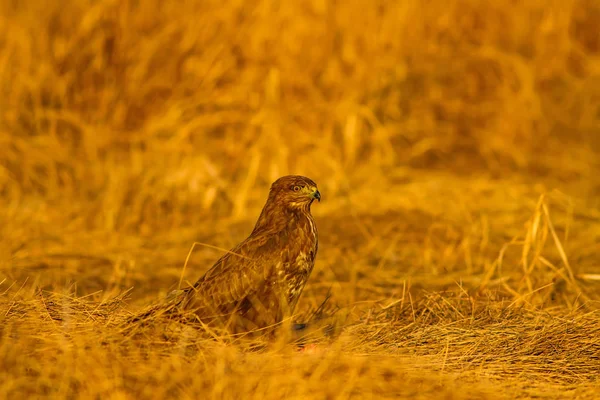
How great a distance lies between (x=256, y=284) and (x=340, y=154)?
13.5 feet

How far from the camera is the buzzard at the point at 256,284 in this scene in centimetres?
430

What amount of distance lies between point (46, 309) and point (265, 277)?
0.82m

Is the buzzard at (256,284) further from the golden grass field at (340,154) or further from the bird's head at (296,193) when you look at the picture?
the golden grass field at (340,154)

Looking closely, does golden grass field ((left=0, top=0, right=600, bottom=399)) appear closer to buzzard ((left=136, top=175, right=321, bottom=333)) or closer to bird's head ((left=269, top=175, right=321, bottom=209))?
buzzard ((left=136, top=175, right=321, bottom=333))

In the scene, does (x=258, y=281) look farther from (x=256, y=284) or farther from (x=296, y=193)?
(x=296, y=193)

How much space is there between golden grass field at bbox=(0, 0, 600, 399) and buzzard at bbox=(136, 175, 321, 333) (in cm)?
28

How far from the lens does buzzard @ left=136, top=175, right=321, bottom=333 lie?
4301mm

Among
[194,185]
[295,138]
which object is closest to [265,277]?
[194,185]

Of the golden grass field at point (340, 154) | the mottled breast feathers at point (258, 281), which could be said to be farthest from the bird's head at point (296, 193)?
the golden grass field at point (340, 154)

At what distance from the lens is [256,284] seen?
14.1ft

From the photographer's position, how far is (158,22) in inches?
318

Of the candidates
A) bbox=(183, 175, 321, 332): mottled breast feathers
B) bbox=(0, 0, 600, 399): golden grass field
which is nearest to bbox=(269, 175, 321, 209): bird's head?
bbox=(183, 175, 321, 332): mottled breast feathers

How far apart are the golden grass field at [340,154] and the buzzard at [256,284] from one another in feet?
0.93

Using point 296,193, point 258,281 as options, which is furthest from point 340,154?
point 258,281
